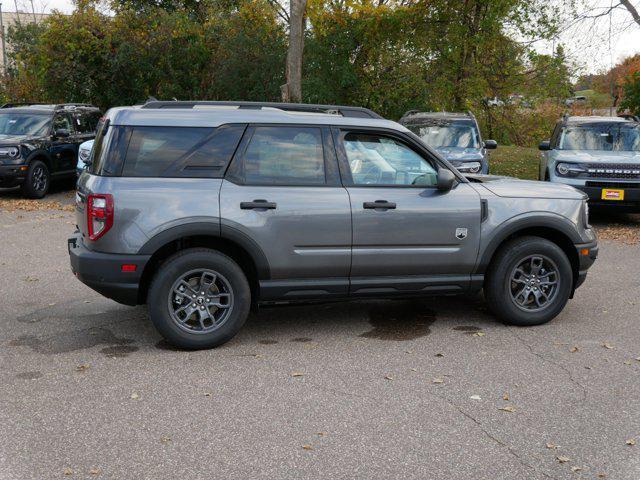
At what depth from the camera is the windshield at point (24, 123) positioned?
15.4 m

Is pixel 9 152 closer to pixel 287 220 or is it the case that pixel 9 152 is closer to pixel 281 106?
pixel 281 106

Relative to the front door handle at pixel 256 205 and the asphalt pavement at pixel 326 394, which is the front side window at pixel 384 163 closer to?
the front door handle at pixel 256 205

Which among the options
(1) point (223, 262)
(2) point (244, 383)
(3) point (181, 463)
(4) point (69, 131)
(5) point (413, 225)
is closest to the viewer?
(3) point (181, 463)

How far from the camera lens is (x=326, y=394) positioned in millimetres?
4926

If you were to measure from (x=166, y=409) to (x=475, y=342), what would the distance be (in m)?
2.70

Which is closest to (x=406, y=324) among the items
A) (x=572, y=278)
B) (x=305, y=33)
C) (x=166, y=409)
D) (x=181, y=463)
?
(x=572, y=278)

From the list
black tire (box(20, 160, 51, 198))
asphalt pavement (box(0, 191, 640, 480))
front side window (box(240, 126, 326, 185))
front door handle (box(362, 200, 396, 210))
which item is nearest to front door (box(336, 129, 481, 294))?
front door handle (box(362, 200, 396, 210))

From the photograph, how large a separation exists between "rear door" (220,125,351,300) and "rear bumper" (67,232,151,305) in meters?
0.75

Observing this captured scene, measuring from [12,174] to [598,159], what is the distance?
428 inches

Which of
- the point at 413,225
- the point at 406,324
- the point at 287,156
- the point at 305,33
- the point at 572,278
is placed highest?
the point at 305,33

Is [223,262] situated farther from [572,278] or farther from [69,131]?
[69,131]

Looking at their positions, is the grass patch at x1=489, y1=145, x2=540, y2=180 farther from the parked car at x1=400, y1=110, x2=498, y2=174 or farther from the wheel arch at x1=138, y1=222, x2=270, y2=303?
the wheel arch at x1=138, y1=222, x2=270, y2=303

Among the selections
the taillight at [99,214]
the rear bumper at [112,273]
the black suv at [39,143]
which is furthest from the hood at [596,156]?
the black suv at [39,143]

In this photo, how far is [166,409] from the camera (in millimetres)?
4633
